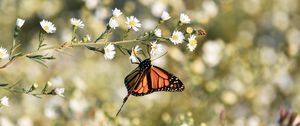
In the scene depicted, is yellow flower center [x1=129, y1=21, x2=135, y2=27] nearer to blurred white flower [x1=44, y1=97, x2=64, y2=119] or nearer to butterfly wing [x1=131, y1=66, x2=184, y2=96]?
butterfly wing [x1=131, y1=66, x2=184, y2=96]

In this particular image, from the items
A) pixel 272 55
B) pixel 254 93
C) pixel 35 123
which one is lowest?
pixel 35 123

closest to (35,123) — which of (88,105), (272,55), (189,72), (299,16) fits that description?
(88,105)

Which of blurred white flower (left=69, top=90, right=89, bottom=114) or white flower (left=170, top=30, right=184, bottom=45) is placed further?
blurred white flower (left=69, top=90, right=89, bottom=114)

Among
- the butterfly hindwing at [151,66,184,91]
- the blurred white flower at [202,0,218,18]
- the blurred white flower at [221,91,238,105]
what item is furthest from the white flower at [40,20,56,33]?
the blurred white flower at [202,0,218,18]

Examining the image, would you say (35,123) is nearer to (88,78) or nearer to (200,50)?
(88,78)

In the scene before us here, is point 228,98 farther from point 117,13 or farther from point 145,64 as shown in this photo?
point 117,13

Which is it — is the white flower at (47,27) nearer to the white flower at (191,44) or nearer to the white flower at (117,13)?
the white flower at (117,13)

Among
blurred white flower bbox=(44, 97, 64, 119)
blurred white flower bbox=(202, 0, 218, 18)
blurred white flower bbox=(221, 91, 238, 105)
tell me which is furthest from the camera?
blurred white flower bbox=(202, 0, 218, 18)
